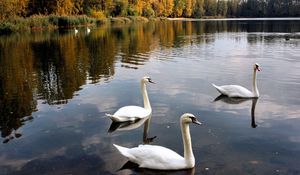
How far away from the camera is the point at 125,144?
30.6ft

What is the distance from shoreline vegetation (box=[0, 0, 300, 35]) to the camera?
57.0m

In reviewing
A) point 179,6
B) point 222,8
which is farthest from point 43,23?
point 222,8

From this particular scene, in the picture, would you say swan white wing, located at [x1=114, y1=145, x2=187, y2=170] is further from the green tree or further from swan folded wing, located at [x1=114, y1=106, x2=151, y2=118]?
the green tree

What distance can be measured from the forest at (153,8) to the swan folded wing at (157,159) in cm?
5275

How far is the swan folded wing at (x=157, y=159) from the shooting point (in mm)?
7648

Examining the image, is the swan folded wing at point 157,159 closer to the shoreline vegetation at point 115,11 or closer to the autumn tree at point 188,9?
the shoreline vegetation at point 115,11

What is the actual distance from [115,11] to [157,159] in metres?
92.6

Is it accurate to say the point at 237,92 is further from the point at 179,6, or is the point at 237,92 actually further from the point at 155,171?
the point at 179,6

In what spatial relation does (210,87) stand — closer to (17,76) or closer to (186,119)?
(186,119)

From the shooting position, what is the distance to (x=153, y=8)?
122500 mm

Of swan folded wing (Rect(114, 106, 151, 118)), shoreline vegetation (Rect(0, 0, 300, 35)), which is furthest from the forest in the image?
swan folded wing (Rect(114, 106, 151, 118))

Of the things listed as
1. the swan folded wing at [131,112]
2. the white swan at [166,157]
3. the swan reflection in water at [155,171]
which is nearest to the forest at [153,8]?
the swan folded wing at [131,112]

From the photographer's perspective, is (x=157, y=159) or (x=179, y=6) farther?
(x=179, y=6)

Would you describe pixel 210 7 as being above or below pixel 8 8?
above
